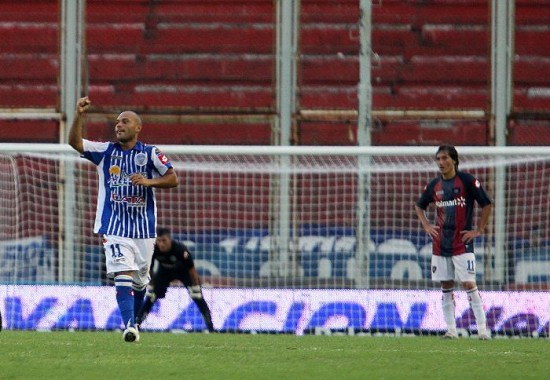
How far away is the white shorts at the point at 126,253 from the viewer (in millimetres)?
9172

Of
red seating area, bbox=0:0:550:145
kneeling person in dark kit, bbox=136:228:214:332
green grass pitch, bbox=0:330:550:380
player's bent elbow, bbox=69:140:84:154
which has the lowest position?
green grass pitch, bbox=0:330:550:380

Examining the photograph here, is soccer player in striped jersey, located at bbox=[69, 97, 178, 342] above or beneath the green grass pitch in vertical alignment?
above

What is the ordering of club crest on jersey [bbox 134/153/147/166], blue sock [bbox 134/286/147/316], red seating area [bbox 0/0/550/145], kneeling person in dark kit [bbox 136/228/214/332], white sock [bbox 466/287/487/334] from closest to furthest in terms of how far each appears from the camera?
club crest on jersey [bbox 134/153/147/166]
blue sock [bbox 134/286/147/316]
white sock [bbox 466/287/487/334]
kneeling person in dark kit [bbox 136/228/214/332]
red seating area [bbox 0/0/550/145]

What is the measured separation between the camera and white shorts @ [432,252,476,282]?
1091cm

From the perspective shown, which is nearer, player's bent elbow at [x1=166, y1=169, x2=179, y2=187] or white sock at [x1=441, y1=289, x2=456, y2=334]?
player's bent elbow at [x1=166, y1=169, x2=179, y2=187]

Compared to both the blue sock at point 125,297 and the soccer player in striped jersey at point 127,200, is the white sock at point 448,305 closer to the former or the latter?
the soccer player in striped jersey at point 127,200

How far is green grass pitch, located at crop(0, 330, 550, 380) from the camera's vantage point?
23.9ft

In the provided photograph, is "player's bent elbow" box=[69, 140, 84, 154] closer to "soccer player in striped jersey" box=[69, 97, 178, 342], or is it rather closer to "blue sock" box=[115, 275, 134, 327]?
"soccer player in striped jersey" box=[69, 97, 178, 342]

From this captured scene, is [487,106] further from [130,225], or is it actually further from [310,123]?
[130,225]

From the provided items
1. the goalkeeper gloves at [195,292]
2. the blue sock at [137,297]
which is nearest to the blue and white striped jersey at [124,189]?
A: the blue sock at [137,297]

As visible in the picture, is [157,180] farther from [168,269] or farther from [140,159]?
[168,269]

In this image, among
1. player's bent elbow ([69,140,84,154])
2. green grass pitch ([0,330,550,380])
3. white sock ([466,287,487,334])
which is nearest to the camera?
green grass pitch ([0,330,550,380])

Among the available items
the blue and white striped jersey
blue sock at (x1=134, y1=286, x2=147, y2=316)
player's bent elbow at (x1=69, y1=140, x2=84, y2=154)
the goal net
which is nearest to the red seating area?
the goal net

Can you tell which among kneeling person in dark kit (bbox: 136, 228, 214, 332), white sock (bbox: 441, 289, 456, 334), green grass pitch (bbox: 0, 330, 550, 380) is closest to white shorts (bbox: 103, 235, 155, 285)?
green grass pitch (bbox: 0, 330, 550, 380)
